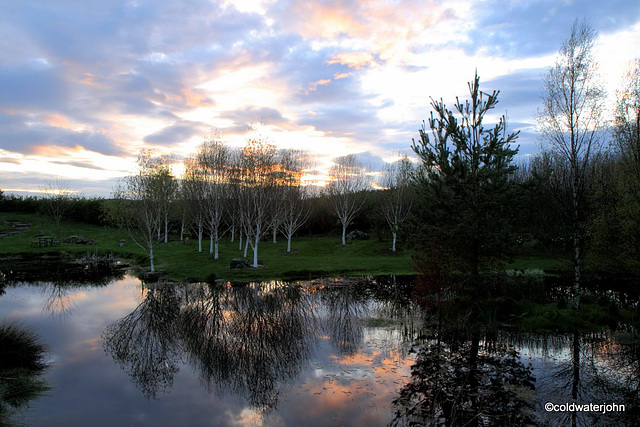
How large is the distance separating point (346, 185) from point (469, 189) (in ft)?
106

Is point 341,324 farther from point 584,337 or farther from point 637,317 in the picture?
point 637,317

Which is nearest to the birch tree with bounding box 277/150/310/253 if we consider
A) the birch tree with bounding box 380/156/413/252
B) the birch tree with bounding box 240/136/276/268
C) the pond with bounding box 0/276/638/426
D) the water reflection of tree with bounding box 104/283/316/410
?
the birch tree with bounding box 240/136/276/268

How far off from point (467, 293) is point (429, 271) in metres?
3.38

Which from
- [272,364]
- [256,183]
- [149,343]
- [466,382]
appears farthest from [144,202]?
[466,382]

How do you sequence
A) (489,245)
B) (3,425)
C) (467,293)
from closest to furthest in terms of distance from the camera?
(3,425), (489,245), (467,293)

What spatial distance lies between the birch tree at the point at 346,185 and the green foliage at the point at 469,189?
3024cm

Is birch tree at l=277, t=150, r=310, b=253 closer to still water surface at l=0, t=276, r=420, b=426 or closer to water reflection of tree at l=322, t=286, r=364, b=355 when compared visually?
water reflection of tree at l=322, t=286, r=364, b=355

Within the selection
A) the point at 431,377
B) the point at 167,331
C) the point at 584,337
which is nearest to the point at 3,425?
the point at 167,331

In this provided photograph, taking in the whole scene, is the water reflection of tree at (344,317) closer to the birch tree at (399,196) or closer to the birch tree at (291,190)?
the birch tree at (291,190)

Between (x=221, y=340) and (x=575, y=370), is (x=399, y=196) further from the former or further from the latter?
(x=575, y=370)

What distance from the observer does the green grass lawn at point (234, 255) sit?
27031 mm

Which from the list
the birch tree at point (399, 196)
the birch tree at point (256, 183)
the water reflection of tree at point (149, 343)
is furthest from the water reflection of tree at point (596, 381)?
the birch tree at point (399, 196)

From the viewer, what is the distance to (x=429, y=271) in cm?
1559

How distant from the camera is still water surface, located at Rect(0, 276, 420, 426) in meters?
8.55
